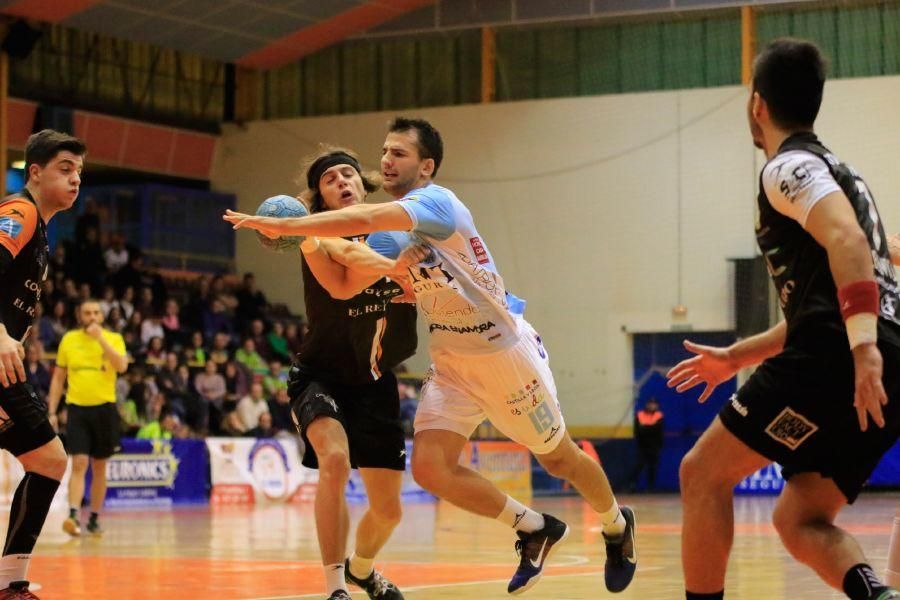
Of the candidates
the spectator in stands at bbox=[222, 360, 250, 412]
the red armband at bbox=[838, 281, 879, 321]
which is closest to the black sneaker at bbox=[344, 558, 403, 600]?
the red armband at bbox=[838, 281, 879, 321]

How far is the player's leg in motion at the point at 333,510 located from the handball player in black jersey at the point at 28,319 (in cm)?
132

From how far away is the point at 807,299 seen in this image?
464 centimetres

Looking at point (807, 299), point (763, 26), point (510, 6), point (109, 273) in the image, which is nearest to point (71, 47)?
point (109, 273)

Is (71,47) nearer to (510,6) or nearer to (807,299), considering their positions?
(510,6)

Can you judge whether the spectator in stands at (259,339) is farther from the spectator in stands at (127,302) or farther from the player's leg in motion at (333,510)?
the player's leg in motion at (333,510)

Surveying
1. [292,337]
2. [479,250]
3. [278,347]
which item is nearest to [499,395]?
[479,250]

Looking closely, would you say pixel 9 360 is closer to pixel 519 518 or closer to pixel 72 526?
pixel 519 518

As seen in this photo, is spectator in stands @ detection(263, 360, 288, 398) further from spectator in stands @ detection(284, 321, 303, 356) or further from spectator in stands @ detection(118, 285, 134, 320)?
spectator in stands @ detection(118, 285, 134, 320)

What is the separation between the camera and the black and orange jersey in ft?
21.7

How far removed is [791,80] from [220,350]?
2119cm

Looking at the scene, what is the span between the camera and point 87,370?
14258 mm

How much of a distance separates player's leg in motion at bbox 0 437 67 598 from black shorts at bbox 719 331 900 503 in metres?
3.69

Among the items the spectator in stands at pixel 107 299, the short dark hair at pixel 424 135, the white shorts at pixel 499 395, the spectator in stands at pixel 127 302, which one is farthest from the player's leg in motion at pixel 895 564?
the spectator in stands at pixel 127 302

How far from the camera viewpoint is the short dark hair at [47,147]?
696 cm
